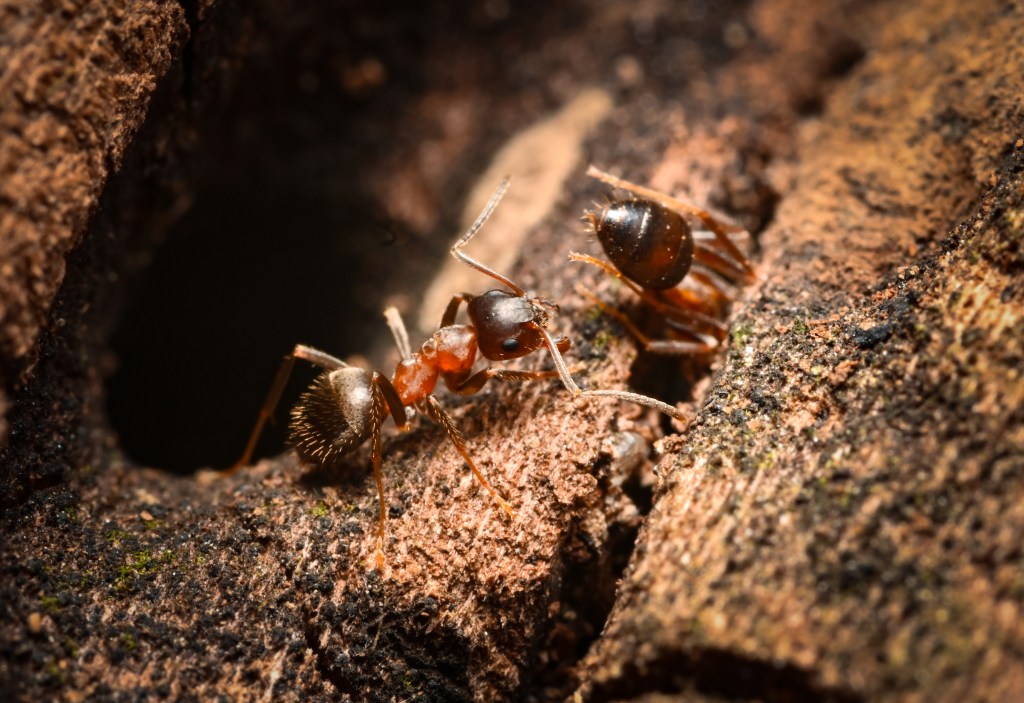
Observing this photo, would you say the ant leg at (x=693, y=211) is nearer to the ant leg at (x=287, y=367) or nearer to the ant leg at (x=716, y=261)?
the ant leg at (x=716, y=261)

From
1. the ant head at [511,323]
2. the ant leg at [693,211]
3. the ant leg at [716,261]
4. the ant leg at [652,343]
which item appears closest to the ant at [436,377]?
the ant head at [511,323]

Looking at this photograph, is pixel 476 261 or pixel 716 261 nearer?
pixel 476 261

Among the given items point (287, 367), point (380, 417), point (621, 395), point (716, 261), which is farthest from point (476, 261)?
point (716, 261)

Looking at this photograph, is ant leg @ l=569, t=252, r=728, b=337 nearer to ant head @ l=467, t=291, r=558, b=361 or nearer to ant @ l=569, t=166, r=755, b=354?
ant @ l=569, t=166, r=755, b=354

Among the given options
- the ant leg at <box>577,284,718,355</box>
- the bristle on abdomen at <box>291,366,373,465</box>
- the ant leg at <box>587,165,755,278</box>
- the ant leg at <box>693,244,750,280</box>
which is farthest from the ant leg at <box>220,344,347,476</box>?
the ant leg at <box>693,244,750,280</box>

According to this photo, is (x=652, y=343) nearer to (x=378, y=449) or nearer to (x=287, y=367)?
(x=378, y=449)
